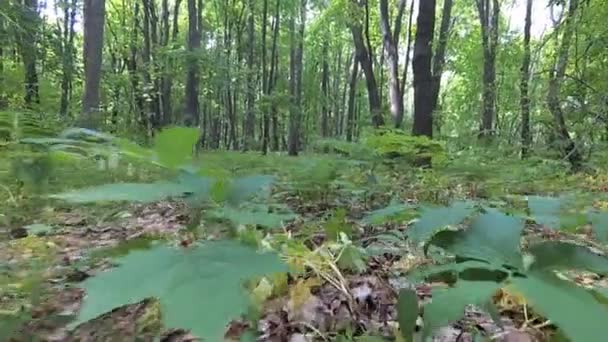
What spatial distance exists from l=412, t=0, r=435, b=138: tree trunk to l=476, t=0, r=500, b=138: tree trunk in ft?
2.09

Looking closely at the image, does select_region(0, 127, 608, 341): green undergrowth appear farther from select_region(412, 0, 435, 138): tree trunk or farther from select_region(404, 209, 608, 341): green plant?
select_region(412, 0, 435, 138): tree trunk

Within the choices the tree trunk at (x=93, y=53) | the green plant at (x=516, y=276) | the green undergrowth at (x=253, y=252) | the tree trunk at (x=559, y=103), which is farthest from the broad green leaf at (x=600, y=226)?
the tree trunk at (x=93, y=53)

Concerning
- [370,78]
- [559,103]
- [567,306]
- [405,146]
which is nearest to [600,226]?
[567,306]

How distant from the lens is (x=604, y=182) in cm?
438

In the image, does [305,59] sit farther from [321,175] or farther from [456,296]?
[456,296]

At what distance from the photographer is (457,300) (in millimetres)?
683

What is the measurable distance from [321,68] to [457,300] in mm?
33359

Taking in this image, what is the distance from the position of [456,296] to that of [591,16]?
6.93 metres

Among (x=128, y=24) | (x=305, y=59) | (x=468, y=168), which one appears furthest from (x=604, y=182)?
(x=305, y=59)

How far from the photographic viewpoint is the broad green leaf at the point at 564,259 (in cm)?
71

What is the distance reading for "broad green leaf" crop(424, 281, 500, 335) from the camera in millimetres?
659

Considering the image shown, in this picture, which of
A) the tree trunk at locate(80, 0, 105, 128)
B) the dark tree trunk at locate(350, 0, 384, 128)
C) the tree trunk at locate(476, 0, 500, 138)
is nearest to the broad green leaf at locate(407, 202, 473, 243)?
the tree trunk at locate(476, 0, 500, 138)

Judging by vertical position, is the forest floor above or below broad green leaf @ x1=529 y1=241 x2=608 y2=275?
below

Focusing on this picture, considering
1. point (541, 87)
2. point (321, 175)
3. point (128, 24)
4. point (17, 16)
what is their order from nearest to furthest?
point (321, 175) < point (17, 16) < point (541, 87) < point (128, 24)
